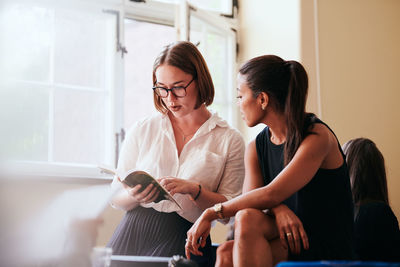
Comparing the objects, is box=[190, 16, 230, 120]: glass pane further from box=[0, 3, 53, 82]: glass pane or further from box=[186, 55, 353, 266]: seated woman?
box=[186, 55, 353, 266]: seated woman

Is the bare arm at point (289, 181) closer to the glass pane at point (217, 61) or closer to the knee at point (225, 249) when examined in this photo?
the knee at point (225, 249)

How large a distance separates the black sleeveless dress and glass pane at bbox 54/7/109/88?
73.7 inches

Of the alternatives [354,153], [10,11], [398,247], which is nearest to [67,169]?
[10,11]

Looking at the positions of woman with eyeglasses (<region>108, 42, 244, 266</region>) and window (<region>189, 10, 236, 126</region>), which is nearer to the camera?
woman with eyeglasses (<region>108, 42, 244, 266</region>)

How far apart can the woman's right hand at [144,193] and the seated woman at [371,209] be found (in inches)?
33.0

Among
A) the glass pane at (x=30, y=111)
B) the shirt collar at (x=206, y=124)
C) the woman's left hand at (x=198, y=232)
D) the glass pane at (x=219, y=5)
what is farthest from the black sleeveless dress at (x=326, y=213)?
the glass pane at (x=219, y=5)

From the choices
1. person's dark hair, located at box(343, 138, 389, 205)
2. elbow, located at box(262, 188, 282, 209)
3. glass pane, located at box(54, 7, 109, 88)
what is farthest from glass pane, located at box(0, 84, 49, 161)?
person's dark hair, located at box(343, 138, 389, 205)

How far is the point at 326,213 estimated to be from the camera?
1.75m

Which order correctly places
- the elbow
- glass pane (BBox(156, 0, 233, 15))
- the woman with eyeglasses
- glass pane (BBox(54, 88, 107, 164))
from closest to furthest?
the elbow → the woman with eyeglasses → glass pane (BBox(54, 88, 107, 164)) → glass pane (BBox(156, 0, 233, 15))

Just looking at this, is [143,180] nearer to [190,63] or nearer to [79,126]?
[190,63]

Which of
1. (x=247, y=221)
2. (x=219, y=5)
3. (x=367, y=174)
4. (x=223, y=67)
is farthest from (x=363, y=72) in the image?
(x=247, y=221)

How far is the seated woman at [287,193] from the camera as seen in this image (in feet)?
5.41

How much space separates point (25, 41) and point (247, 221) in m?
2.04

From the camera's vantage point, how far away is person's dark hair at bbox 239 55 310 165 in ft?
5.90
